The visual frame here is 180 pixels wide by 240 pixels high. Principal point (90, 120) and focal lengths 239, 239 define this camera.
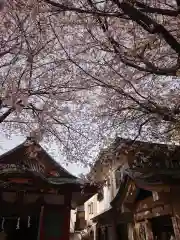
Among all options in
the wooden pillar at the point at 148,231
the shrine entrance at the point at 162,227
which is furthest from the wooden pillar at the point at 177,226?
the wooden pillar at the point at 148,231

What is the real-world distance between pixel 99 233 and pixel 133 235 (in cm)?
1030

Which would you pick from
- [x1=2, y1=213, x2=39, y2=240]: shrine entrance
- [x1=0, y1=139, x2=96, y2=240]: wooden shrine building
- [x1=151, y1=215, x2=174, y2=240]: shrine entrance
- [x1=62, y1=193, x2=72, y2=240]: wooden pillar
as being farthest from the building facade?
[x1=2, y1=213, x2=39, y2=240]: shrine entrance

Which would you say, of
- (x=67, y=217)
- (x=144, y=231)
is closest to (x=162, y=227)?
(x=144, y=231)

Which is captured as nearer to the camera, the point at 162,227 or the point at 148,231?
the point at 148,231

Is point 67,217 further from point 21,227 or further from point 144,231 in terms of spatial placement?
point 144,231

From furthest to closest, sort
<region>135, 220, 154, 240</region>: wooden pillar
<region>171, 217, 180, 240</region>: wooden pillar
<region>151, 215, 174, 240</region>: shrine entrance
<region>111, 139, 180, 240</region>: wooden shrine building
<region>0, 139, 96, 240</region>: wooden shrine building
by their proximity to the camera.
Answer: <region>135, 220, 154, 240</region>: wooden pillar, <region>151, 215, 174, 240</region>: shrine entrance, <region>111, 139, 180, 240</region>: wooden shrine building, <region>0, 139, 96, 240</region>: wooden shrine building, <region>171, 217, 180, 240</region>: wooden pillar

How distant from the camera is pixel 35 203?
8.62 meters

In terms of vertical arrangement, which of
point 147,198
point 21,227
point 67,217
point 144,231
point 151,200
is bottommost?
point 144,231

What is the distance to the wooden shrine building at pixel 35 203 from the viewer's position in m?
8.18

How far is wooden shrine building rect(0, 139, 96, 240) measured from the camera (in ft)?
26.8

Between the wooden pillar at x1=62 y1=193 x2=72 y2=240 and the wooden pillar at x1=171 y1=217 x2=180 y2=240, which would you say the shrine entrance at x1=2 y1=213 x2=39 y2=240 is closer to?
the wooden pillar at x1=62 y1=193 x2=72 y2=240

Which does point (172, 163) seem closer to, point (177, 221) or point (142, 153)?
point (142, 153)

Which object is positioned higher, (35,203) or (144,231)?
(35,203)

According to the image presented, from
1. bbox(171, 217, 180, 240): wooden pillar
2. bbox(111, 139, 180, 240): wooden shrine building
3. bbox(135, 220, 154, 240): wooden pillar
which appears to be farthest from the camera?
bbox(135, 220, 154, 240): wooden pillar
